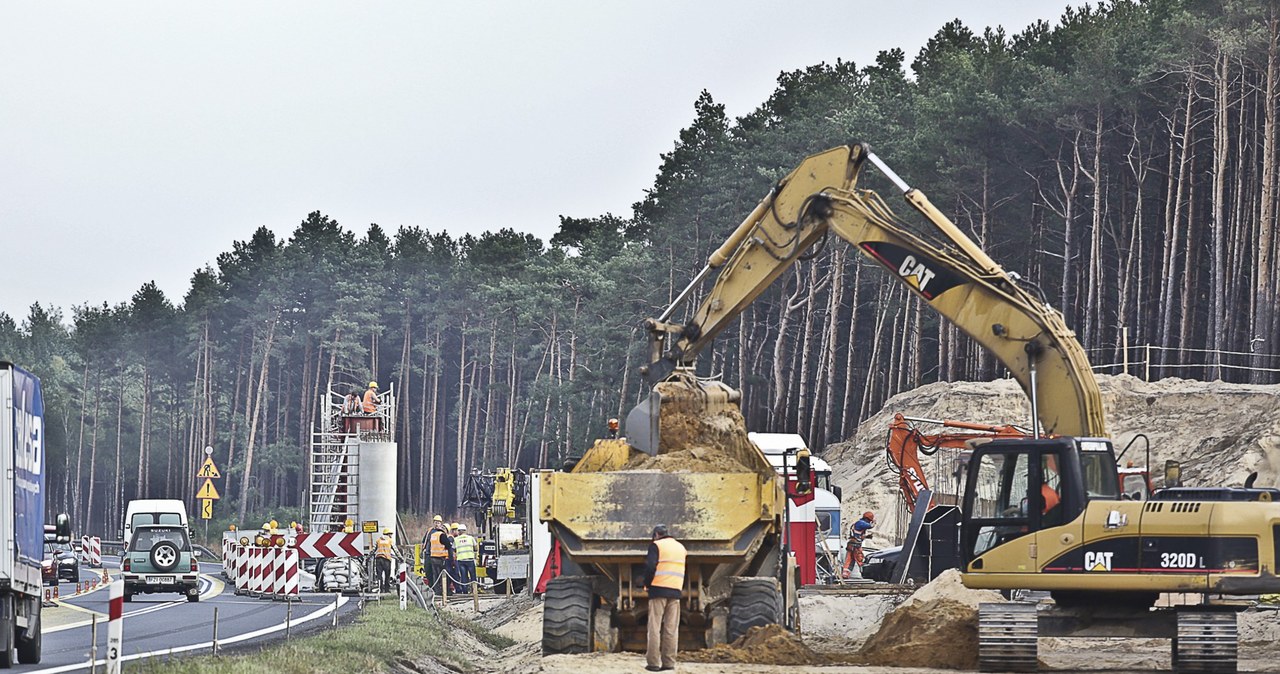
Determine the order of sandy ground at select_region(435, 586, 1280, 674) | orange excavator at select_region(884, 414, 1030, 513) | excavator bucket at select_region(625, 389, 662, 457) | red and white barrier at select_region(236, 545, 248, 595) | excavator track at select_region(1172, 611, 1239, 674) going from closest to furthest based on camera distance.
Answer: excavator track at select_region(1172, 611, 1239, 674), sandy ground at select_region(435, 586, 1280, 674), excavator bucket at select_region(625, 389, 662, 457), orange excavator at select_region(884, 414, 1030, 513), red and white barrier at select_region(236, 545, 248, 595)

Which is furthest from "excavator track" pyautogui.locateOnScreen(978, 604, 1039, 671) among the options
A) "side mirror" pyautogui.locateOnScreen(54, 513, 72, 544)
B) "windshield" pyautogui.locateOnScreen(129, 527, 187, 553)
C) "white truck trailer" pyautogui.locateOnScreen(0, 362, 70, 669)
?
"windshield" pyautogui.locateOnScreen(129, 527, 187, 553)

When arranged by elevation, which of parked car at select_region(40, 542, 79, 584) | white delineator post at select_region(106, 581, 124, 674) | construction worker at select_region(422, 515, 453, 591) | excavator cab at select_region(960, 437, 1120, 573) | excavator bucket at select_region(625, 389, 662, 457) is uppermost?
excavator bucket at select_region(625, 389, 662, 457)

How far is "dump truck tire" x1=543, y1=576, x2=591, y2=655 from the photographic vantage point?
18.8 metres

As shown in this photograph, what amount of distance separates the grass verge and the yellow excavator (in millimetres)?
2850

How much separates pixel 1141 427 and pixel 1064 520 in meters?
28.8

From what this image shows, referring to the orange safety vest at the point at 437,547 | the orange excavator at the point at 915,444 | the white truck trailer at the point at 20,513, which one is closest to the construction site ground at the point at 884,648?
the white truck trailer at the point at 20,513

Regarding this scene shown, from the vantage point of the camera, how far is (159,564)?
4012 cm

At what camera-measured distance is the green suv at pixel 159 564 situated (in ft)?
131

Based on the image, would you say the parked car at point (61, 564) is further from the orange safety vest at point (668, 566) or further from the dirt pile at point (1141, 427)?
the orange safety vest at point (668, 566)

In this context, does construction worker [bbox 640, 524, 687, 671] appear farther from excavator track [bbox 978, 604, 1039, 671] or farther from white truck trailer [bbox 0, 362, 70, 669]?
white truck trailer [bbox 0, 362, 70, 669]

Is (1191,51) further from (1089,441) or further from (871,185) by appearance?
(1089,441)

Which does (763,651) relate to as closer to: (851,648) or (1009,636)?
(1009,636)

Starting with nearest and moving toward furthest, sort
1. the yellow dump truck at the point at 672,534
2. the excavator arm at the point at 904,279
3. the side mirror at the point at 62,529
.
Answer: the yellow dump truck at the point at 672,534, the excavator arm at the point at 904,279, the side mirror at the point at 62,529

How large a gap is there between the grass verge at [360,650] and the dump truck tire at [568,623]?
1.98m
